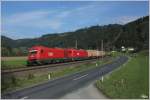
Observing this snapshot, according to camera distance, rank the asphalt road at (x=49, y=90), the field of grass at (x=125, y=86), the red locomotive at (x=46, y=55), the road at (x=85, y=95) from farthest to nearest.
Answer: the red locomotive at (x=46, y=55), the asphalt road at (x=49, y=90), the field of grass at (x=125, y=86), the road at (x=85, y=95)

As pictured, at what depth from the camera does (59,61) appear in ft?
235

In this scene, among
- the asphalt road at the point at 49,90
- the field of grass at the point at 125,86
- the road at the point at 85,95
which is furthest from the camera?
the asphalt road at the point at 49,90

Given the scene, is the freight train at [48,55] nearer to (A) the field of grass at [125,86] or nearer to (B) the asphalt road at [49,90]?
(A) the field of grass at [125,86]

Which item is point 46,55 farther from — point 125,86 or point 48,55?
point 125,86

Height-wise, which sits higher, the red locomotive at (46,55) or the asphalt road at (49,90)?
the red locomotive at (46,55)

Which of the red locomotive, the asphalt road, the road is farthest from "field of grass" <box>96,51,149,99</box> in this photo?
the red locomotive

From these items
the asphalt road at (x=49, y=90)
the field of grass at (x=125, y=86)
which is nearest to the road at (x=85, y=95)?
the field of grass at (x=125, y=86)

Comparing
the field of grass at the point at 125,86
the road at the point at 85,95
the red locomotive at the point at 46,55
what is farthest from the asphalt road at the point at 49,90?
the red locomotive at the point at 46,55

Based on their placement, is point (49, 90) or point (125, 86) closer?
point (49, 90)

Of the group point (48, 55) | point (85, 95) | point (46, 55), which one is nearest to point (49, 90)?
point (85, 95)

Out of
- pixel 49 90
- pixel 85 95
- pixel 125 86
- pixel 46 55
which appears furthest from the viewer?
pixel 46 55

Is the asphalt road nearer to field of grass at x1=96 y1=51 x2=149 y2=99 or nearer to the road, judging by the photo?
the road

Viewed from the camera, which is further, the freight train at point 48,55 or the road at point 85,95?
the freight train at point 48,55

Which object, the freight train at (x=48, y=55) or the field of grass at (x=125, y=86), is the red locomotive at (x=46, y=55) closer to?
the freight train at (x=48, y=55)
